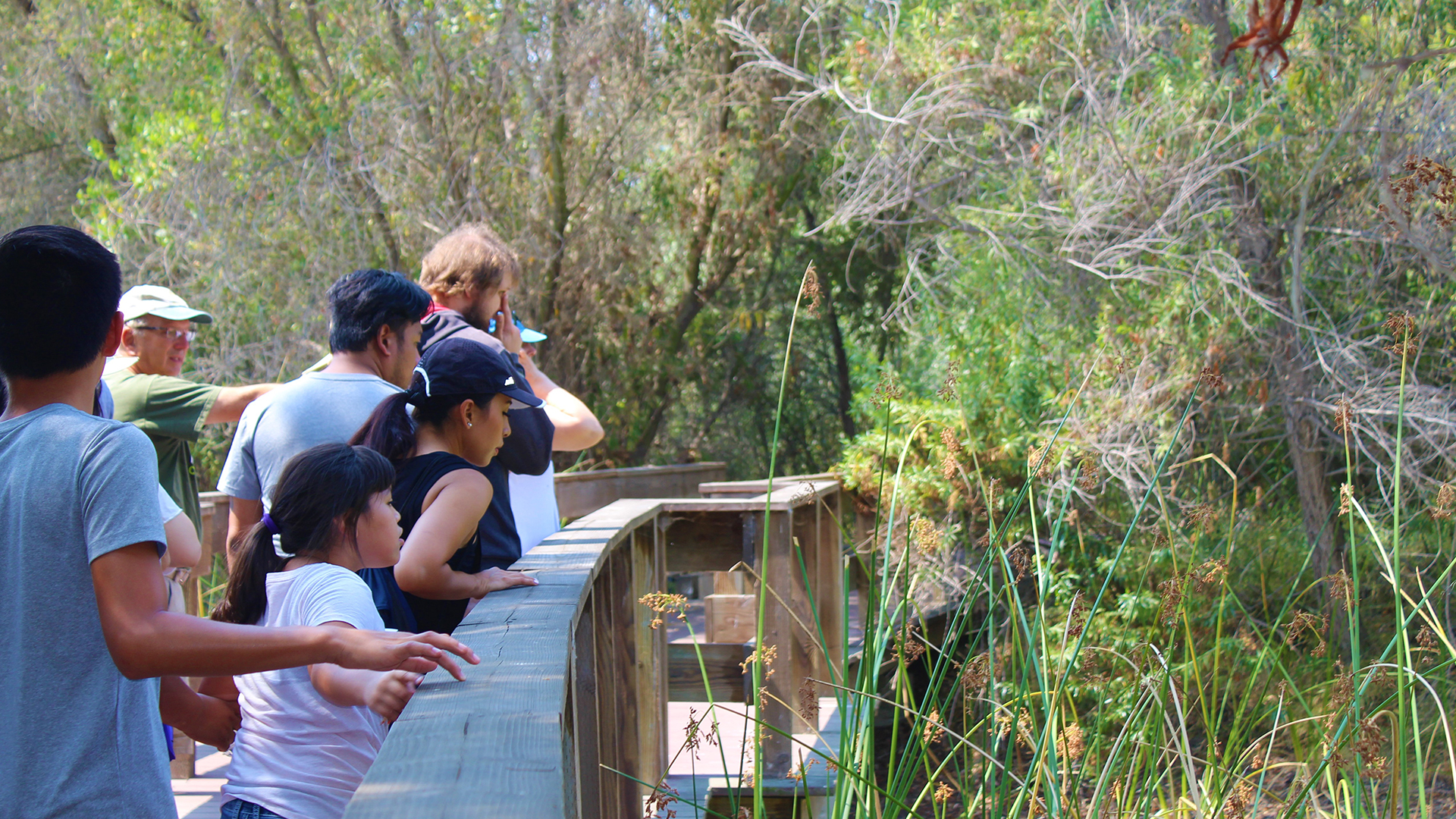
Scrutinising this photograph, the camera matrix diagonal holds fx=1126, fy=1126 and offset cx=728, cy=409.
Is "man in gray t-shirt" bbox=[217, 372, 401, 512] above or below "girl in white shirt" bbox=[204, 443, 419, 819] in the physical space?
above

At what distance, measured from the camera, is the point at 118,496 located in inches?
57.7

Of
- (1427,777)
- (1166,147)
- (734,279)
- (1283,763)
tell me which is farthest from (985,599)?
(734,279)

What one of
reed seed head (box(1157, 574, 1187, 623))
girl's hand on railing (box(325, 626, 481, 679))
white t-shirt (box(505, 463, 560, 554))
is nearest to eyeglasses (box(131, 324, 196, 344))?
white t-shirt (box(505, 463, 560, 554))

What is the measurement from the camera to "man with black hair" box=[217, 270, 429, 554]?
2541 millimetres

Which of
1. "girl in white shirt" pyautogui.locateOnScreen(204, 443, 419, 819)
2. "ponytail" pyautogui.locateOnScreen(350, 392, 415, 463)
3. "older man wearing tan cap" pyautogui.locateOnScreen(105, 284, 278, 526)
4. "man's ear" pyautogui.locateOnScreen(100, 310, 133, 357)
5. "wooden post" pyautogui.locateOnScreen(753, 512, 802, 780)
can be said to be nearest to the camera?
"man's ear" pyautogui.locateOnScreen(100, 310, 133, 357)

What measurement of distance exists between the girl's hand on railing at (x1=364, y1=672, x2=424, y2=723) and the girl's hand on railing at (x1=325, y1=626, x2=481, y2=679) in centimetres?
1

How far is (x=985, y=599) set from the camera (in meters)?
5.20

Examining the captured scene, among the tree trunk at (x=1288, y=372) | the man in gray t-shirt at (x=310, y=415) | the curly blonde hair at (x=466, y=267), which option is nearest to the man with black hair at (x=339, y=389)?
the man in gray t-shirt at (x=310, y=415)

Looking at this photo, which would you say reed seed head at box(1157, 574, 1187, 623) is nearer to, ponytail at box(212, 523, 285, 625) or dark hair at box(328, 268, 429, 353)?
ponytail at box(212, 523, 285, 625)

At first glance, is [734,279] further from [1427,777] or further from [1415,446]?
[1427,777]

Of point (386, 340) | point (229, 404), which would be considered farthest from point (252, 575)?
point (229, 404)

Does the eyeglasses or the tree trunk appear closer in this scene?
the eyeglasses

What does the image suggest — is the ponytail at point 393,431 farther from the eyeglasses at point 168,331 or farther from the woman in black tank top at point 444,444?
the eyeglasses at point 168,331

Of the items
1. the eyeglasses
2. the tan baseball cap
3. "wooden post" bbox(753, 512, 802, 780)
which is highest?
the tan baseball cap
